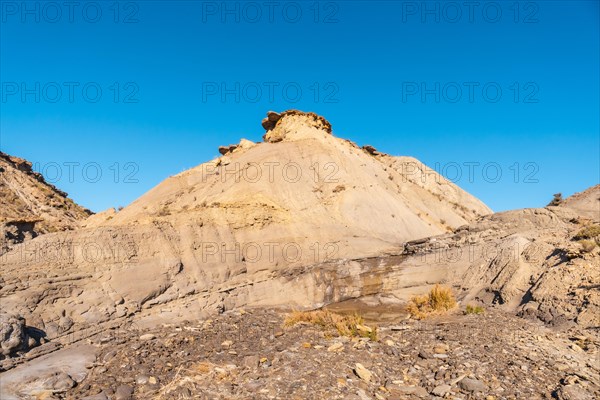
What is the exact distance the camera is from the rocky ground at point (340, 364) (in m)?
6.71

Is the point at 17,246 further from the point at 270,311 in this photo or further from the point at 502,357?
the point at 502,357

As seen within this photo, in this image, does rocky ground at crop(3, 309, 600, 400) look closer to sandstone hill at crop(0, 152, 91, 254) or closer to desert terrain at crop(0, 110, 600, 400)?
desert terrain at crop(0, 110, 600, 400)

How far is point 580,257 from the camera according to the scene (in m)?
11.0

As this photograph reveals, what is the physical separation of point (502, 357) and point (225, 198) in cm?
1336

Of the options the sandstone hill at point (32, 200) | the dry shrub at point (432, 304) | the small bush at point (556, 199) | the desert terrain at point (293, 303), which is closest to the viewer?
the desert terrain at point (293, 303)

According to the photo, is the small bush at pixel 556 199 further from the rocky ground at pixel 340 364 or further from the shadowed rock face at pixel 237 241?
the rocky ground at pixel 340 364

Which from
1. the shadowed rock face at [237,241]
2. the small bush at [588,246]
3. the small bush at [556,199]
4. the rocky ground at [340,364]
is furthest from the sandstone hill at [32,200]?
the small bush at [556,199]

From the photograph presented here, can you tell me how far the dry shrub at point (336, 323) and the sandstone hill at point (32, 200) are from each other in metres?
16.4

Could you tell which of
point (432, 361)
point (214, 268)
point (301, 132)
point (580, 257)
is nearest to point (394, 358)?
point (432, 361)

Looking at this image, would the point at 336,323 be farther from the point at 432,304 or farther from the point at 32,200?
the point at 32,200

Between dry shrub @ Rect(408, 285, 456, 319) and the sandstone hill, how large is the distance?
18648 millimetres

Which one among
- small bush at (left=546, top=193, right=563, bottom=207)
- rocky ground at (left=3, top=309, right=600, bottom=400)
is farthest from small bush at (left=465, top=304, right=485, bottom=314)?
small bush at (left=546, top=193, right=563, bottom=207)

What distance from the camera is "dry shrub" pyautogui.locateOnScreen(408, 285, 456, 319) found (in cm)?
1140

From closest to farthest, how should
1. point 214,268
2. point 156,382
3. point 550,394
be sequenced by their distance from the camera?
point 550,394 → point 156,382 → point 214,268
